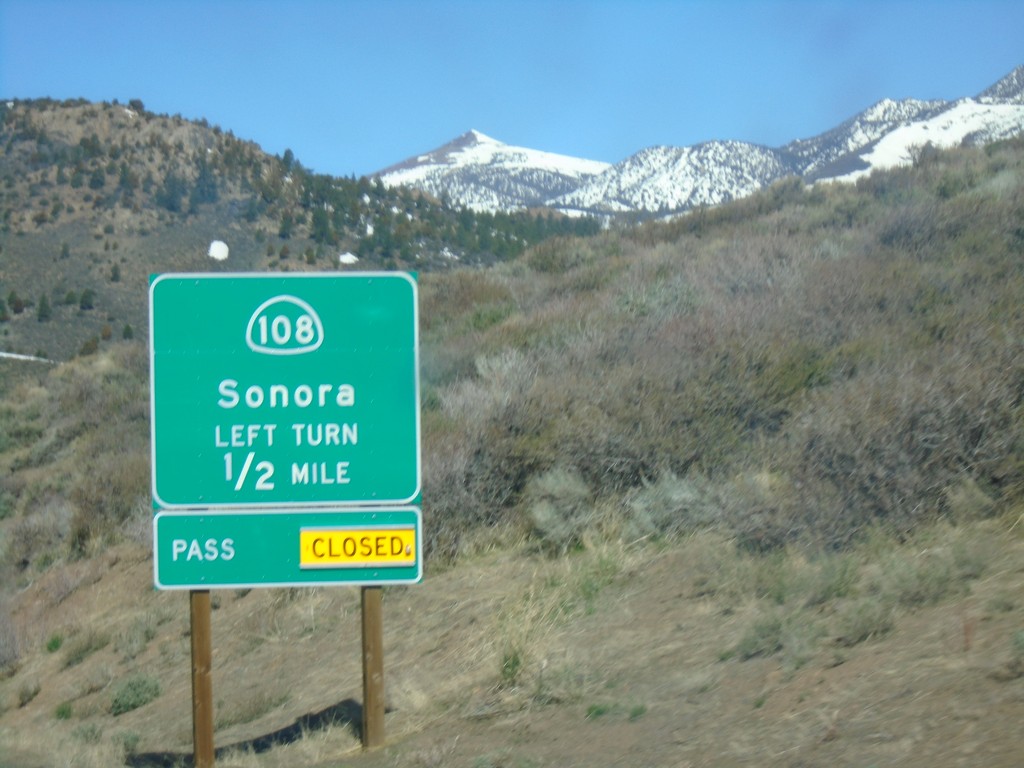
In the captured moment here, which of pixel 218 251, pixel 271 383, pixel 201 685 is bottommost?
pixel 201 685

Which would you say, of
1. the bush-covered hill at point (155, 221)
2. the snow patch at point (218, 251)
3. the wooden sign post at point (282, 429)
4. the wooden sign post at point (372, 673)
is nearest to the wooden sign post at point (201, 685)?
the wooden sign post at point (282, 429)

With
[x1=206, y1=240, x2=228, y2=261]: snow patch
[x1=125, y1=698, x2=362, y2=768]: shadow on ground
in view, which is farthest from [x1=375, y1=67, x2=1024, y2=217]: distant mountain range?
[x1=125, y1=698, x2=362, y2=768]: shadow on ground

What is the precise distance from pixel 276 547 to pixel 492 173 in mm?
108331

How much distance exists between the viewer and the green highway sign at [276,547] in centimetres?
636

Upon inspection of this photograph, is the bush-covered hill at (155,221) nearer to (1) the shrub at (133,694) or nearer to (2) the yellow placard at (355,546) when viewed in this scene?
(1) the shrub at (133,694)

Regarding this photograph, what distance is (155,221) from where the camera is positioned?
60.3 meters

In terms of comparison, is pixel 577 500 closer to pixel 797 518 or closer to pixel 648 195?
pixel 797 518

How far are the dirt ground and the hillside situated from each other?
0.08 feet

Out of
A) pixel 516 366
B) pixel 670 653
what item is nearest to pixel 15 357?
pixel 516 366

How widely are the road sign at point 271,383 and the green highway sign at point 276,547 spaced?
0.09m

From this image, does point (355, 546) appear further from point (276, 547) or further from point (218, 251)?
point (218, 251)

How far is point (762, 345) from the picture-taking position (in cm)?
1049

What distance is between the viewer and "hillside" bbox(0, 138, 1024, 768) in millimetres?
5645

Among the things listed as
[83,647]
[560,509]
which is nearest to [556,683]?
[560,509]
